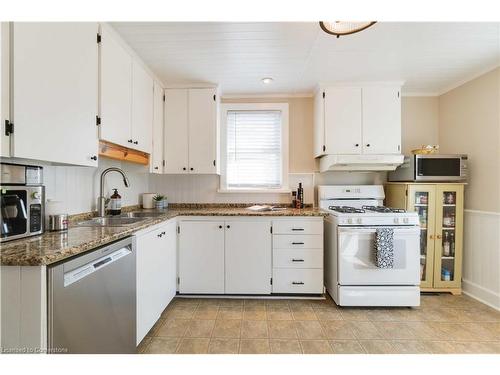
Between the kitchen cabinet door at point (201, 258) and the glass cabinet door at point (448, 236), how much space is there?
2.44 meters

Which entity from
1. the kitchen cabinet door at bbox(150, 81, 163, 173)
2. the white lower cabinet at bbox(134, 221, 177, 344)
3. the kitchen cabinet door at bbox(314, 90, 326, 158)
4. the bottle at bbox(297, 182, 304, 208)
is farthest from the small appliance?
the kitchen cabinet door at bbox(314, 90, 326, 158)

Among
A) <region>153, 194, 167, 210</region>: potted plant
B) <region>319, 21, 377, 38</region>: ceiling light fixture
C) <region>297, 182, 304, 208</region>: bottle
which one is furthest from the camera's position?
<region>297, 182, 304, 208</region>: bottle

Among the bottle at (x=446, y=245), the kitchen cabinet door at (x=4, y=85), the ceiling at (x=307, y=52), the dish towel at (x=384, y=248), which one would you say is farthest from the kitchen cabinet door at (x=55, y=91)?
the bottle at (x=446, y=245)

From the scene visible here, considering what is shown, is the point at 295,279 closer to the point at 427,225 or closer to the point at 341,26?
the point at 427,225

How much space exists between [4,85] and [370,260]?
9.27 feet

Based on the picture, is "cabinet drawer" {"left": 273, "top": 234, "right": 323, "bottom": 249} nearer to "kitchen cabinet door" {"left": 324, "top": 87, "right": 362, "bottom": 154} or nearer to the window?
the window

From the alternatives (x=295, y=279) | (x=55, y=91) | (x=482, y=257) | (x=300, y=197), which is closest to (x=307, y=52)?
(x=300, y=197)

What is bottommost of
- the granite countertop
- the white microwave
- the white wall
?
the granite countertop

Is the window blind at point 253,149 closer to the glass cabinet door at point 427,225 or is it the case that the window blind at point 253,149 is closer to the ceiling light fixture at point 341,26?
the glass cabinet door at point 427,225

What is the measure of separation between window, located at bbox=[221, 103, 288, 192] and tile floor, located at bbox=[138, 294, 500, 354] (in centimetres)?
145

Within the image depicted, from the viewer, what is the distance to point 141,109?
2.36 m

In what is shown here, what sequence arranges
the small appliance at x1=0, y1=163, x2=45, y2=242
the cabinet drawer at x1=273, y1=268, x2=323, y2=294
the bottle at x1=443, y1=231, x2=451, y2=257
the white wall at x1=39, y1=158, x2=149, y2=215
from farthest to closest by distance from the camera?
the bottle at x1=443, y1=231, x2=451, y2=257, the cabinet drawer at x1=273, y1=268, x2=323, y2=294, the white wall at x1=39, y1=158, x2=149, y2=215, the small appliance at x1=0, y1=163, x2=45, y2=242

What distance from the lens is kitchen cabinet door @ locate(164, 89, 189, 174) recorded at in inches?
114
